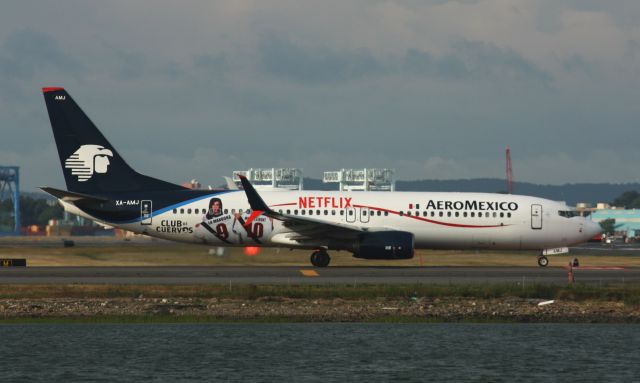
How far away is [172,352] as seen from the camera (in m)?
33.3

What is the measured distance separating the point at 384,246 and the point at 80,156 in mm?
17252

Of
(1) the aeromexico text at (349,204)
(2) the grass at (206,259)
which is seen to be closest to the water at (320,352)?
(1) the aeromexico text at (349,204)

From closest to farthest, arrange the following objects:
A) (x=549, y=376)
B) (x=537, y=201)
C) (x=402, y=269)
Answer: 1. (x=549, y=376)
2. (x=402, y=269)
3. (x=537, y=201)

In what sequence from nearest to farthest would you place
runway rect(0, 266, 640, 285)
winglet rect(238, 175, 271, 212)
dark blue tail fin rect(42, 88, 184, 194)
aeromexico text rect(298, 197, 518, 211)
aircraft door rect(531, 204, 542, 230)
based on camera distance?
runway rect(0, 266, 640, 285) → winglet rect(238, 175, 271, 212) → dark blue tail fin rect(42, 88, 184, 194) → aeromexico text rect(298, 197, 518, 211) → aircraft door rect(531, 204, 542, 230)

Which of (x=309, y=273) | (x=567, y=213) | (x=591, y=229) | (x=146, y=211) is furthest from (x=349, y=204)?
(x=591, y=229)

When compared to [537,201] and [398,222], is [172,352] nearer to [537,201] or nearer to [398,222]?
[398,222]

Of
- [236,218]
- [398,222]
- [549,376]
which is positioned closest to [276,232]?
[236,218]

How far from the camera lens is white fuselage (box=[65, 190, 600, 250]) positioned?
57344mm

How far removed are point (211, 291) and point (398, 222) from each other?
16.9m

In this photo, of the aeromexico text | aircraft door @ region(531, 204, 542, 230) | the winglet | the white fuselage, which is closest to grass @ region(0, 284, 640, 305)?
the winglet

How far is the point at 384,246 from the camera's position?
5581 centimetres

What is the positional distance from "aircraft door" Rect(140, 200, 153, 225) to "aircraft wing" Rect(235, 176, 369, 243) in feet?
17.4

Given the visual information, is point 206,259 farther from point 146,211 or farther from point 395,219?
point 395,219

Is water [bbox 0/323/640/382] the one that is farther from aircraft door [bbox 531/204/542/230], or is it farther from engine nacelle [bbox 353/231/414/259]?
aircraft door [bbox 531/204/542/230]
